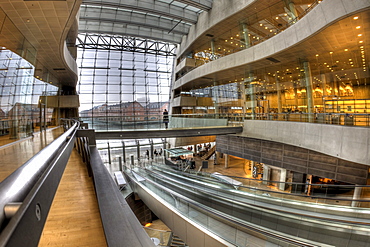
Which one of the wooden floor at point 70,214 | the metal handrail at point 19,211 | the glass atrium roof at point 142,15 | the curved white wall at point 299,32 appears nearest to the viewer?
the metal handrail at point 19,211

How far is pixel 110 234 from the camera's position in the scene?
163cm

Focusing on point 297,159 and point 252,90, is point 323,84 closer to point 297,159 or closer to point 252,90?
point 297,159

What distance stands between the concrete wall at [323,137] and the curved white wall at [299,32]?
5304mm

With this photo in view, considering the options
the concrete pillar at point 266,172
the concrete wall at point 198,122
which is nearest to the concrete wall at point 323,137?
the concrete pillar at point 266,172

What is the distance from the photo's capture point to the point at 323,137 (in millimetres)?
12445

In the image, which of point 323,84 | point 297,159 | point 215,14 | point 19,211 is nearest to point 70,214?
point 19,211

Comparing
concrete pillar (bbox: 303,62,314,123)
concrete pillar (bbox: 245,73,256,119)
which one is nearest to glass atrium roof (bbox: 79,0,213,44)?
concrete pillar (bbox: 245,73,256,119)

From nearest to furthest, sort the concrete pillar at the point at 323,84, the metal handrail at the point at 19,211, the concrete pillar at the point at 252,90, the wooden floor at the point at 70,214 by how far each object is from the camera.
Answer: the metal handrail at the point at 19,211 → the wooden floor at the point at 70,214 → the concrete pillar at the point at 323,84 → the concrete pillar at the point at 252,90

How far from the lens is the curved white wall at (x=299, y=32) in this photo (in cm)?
957

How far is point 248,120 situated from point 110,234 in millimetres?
18883

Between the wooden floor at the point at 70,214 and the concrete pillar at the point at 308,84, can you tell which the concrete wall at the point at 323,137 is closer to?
the concrete pillar at the point at 308,84

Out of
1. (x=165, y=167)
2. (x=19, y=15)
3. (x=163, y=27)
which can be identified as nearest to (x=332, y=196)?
(x=165, y=167)

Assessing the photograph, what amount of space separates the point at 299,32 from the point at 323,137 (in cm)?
648

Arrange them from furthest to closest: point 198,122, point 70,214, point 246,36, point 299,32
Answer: point 198,122
point 246,36
point 299,32
point 70,214
